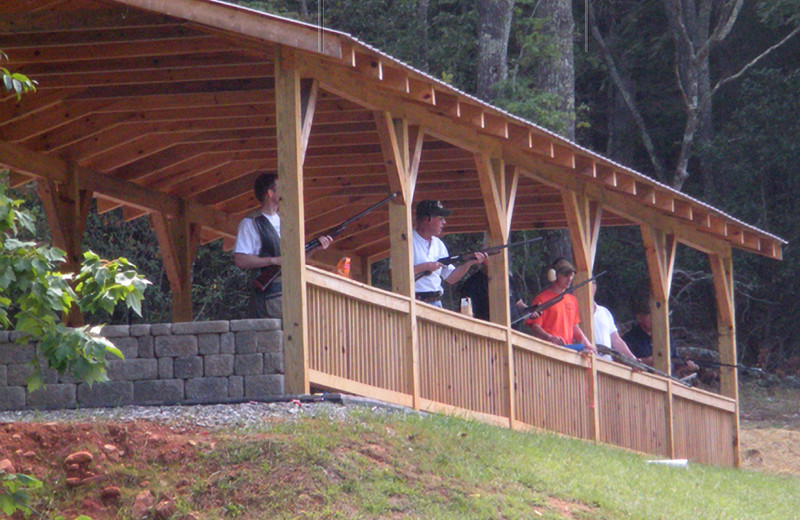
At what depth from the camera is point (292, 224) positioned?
9398 millimetres

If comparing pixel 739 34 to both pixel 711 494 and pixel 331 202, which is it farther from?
pixel 711 494

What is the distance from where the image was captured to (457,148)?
1268 centimetres

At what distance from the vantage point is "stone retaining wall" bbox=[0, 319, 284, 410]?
9297 mm

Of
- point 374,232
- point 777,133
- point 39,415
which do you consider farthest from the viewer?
point 777,133

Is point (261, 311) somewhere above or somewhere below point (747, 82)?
below

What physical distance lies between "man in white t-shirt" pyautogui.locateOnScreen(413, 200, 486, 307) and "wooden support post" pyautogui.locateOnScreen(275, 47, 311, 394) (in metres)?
2.35

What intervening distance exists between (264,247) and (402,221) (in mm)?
1231

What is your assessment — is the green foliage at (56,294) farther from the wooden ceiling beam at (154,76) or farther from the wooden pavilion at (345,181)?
the wooden ceiling beam at (154,76)

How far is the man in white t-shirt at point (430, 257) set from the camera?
11.8 metres

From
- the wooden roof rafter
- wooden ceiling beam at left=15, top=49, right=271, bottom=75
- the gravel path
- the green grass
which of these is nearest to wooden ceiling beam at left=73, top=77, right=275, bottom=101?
the wooden roof rafter

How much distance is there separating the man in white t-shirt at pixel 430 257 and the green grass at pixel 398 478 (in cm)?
227

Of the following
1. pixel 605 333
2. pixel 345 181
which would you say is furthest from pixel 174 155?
pixel 605 333

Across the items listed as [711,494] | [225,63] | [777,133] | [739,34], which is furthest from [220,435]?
[739,34]

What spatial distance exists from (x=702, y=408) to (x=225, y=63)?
8.12 m
